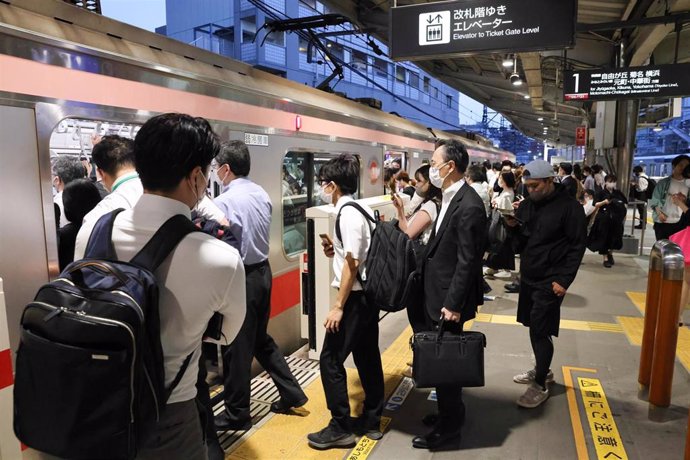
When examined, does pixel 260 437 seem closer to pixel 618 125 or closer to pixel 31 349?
pixel 31 349

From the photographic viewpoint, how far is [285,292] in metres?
4.46

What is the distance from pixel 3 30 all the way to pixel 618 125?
11.6m

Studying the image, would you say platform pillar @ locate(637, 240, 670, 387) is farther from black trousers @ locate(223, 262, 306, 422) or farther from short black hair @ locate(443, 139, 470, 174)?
black trousers @ locate(223, 262, 306, 422)

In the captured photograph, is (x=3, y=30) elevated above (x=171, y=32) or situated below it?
below

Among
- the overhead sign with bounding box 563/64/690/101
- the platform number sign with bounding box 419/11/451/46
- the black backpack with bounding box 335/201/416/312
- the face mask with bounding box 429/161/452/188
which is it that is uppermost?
the platform number sign with bounding box 419/11/451/46

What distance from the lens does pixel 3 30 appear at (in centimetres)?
211

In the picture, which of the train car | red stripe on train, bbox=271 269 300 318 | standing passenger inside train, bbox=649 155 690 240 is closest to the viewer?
the train car

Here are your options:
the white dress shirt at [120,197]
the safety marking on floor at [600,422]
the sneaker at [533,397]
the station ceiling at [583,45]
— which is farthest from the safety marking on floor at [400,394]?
the station ceiling at [583,45]

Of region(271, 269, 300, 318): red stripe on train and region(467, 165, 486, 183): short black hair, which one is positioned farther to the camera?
region(467, 165, 486, 183): short black hair

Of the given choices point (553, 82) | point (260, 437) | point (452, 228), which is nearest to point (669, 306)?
point (452, 228)

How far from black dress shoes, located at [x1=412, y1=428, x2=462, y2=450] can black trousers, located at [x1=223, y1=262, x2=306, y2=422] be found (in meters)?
0.82

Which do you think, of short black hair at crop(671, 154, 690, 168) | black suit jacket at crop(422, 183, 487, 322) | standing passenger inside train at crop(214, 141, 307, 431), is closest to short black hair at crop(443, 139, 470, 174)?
black suit jacket at crop(422, 183, 487, 322)

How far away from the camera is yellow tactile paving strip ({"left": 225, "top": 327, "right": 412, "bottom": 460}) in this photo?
291 centimetres

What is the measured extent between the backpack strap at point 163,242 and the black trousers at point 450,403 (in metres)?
1.94
